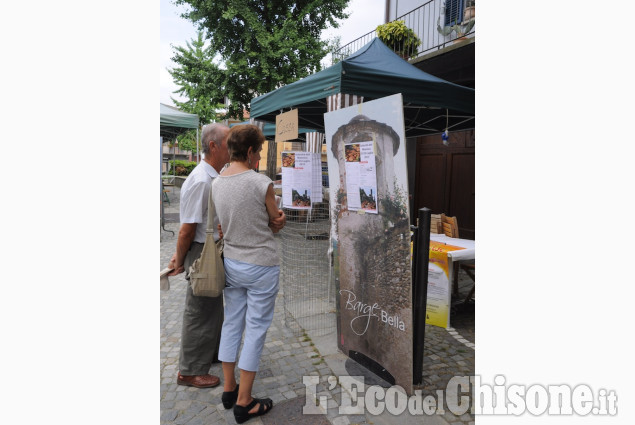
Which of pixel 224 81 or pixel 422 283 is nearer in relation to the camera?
pixel 422 283

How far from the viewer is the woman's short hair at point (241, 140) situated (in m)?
2.43

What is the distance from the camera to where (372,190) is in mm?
2711

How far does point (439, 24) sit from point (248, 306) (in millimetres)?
7927

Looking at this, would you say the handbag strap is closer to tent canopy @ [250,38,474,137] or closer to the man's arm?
the man's arm

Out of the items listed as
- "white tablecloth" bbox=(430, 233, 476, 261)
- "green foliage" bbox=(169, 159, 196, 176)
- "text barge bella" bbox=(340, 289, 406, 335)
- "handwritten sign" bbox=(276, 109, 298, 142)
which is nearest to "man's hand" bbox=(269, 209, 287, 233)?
"text barge bella" bbox=(340, 289, 406, 335)

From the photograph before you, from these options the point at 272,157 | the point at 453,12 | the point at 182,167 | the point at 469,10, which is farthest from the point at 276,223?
Result: the point at 182,167

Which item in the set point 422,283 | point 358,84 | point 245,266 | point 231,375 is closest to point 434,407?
point 422,283

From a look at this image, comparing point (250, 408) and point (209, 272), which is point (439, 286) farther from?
point (209, 272)

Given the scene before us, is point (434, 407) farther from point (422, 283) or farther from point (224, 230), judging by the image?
point (224, 230)

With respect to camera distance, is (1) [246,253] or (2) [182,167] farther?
(2) [182,167]

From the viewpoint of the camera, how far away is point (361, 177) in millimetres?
2777

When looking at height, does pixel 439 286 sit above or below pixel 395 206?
below

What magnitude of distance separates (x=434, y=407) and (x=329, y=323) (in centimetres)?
154

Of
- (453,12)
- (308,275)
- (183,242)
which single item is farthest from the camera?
(453,12)
